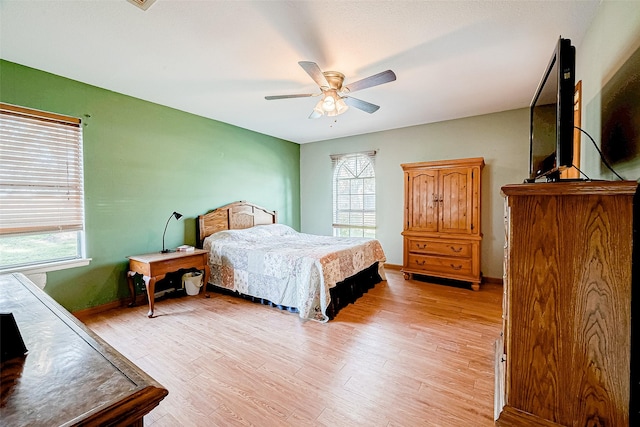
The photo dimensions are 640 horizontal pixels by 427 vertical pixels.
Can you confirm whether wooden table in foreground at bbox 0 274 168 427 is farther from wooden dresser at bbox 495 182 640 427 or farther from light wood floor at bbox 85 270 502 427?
wooden dresser at bbox 495 182 640 427

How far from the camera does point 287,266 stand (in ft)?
10.2

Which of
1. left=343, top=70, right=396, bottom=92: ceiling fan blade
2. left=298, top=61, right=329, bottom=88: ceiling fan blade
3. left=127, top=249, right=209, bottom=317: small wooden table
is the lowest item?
left=127, top=249, right=209, bottom=317: small wooden table

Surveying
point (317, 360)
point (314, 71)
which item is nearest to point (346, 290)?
point (317, 360)

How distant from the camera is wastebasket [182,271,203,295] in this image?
3684mm

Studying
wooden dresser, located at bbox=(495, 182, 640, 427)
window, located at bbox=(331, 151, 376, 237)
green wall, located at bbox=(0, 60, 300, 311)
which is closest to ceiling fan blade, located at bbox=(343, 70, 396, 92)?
wooden dresser, located at bbox=(495, 182, 640, 427)

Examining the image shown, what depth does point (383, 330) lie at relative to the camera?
2686 mm

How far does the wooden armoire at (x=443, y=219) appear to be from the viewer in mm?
3881

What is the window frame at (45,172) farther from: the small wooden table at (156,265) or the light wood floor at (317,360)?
the light wood floor at (317,360)

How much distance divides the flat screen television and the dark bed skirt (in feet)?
7.02

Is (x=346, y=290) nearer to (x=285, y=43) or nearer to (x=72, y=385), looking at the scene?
(x=285, y=43)

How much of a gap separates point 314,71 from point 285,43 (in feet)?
1.11

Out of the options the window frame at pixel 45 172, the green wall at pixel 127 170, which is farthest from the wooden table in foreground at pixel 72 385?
the green wall at pixel 127 170

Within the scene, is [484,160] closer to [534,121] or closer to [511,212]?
[534,121]

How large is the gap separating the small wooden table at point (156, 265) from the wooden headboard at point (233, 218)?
0.68 meters
